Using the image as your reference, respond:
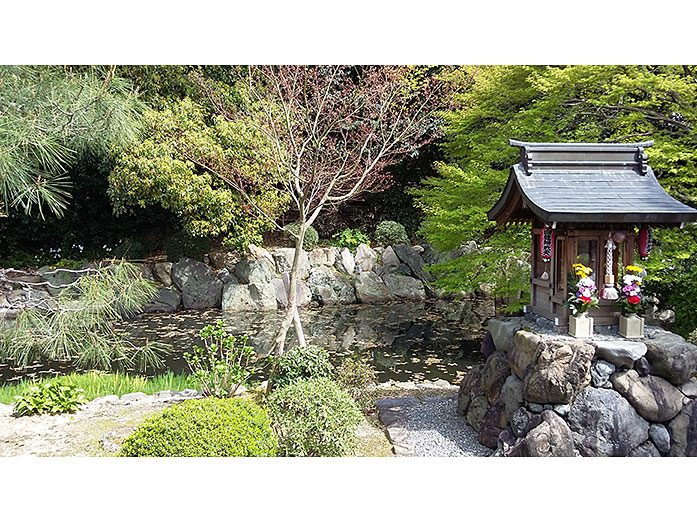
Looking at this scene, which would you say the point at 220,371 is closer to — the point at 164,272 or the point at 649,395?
the point at 649,395

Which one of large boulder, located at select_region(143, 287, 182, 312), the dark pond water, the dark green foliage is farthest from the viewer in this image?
large boulder, located at select_region(143, 287, 182, 312)

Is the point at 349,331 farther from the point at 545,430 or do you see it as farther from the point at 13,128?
the point at 13,128

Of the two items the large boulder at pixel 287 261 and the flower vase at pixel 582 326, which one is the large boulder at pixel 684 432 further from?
the large boulder at pixel 287 261

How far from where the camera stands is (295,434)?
374cm

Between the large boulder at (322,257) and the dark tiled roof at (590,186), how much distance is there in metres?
7.18

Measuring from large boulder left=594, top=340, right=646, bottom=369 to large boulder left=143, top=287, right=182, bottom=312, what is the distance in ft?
27.0

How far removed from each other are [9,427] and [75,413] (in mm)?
533

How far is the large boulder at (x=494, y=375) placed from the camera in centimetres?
432

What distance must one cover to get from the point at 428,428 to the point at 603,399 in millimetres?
1462

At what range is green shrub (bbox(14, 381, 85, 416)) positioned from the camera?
190 inches

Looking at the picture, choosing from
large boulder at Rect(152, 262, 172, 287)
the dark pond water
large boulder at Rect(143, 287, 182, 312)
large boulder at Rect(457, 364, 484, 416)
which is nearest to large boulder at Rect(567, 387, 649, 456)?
large boulder at Rect(457, 364, 484, 416)

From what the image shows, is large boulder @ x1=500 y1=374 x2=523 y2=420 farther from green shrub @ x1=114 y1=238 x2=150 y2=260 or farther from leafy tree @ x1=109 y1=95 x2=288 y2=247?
green shrub @ x1=114 y1=238 x2=150 y2=260

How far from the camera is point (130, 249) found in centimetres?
1106

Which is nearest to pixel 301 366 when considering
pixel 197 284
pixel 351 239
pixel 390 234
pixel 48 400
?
pixel 48 400
